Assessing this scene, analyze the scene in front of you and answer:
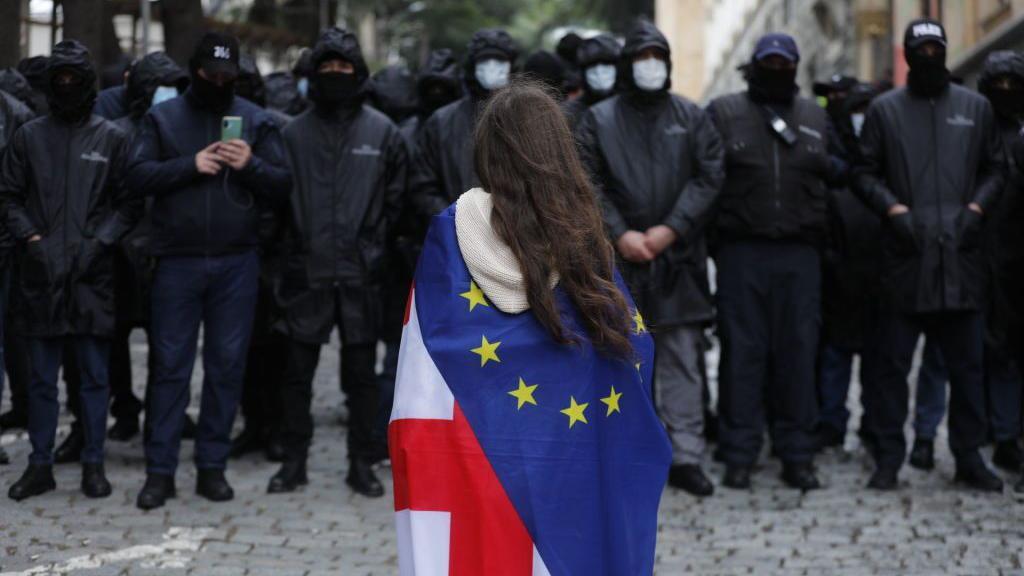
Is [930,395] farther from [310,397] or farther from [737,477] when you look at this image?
[310,397]

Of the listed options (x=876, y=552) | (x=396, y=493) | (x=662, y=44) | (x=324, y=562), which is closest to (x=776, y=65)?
(x=662, y=44)

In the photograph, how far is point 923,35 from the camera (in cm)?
889

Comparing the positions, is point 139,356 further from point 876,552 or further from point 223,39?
point 876,552

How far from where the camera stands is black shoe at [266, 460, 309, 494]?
8.73m

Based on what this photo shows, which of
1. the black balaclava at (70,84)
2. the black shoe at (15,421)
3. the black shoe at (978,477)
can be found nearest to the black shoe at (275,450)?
the black shoe at (15,421)

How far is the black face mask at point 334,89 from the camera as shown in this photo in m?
8.76

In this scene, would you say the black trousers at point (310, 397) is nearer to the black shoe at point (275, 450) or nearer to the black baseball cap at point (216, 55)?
the black shoe at point (275, 450)

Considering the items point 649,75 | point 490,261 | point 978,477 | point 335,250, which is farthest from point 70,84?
point 978,477

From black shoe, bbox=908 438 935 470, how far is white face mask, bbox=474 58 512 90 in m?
3.30

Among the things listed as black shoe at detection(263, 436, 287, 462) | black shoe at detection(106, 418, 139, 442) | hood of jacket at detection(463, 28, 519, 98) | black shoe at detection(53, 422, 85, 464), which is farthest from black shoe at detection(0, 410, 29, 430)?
hood of jacket at detection(463, 28, 519, 98)

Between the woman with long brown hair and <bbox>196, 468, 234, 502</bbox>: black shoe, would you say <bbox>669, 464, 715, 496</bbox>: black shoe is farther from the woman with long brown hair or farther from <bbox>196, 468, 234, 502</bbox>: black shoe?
the woman with long brown hair

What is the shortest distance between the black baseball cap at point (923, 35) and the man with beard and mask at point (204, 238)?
11.5ft

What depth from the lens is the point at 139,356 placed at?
14.1 metres

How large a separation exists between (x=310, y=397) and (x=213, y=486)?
735mm
